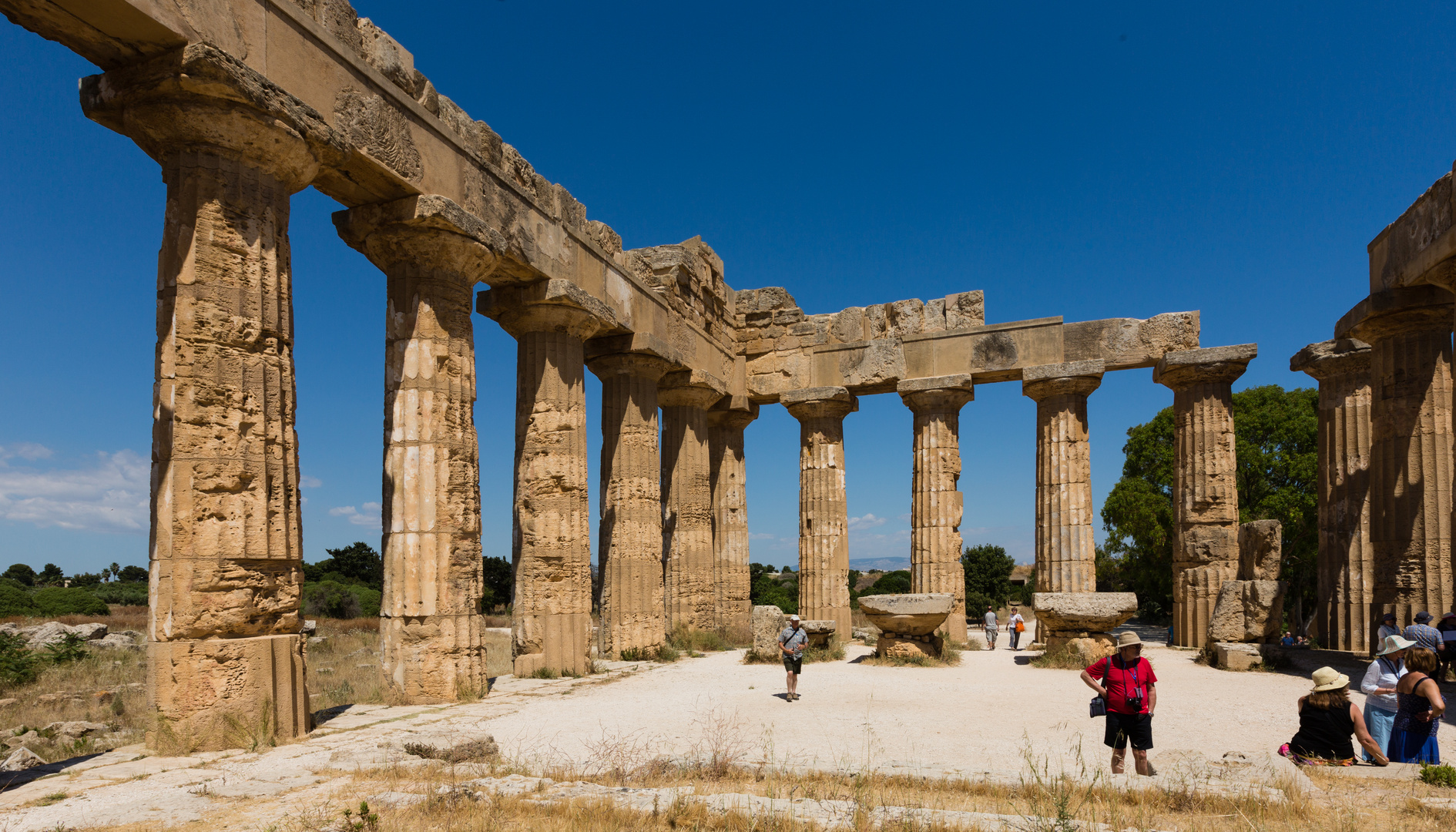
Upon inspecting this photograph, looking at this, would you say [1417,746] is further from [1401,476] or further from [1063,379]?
[1063,379]

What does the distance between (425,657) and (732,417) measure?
11939 millimetres

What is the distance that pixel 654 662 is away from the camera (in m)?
16.6

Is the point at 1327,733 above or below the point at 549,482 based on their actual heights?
below

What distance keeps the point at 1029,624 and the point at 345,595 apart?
951 inches

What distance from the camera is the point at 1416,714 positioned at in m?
7.18

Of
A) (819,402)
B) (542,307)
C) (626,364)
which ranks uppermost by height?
(542,307)

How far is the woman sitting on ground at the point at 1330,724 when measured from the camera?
686 cm

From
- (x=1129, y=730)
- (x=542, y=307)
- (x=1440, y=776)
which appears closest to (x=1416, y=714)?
(x=1440, y=776)

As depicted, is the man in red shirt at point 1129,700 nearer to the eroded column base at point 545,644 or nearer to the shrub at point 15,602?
the eroded column base at point 545,644

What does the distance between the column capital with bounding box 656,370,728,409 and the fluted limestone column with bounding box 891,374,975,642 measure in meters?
4.05

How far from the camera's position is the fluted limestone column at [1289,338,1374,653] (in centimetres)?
1742

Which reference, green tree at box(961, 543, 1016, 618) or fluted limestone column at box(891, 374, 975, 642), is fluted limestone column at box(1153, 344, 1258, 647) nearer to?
fluted limestone column at box(891, 374, 975, 642)

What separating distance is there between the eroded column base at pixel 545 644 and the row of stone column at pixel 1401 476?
44.4 ft

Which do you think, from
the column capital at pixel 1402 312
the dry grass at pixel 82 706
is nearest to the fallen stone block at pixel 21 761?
the dry grass at pixel 82 706
